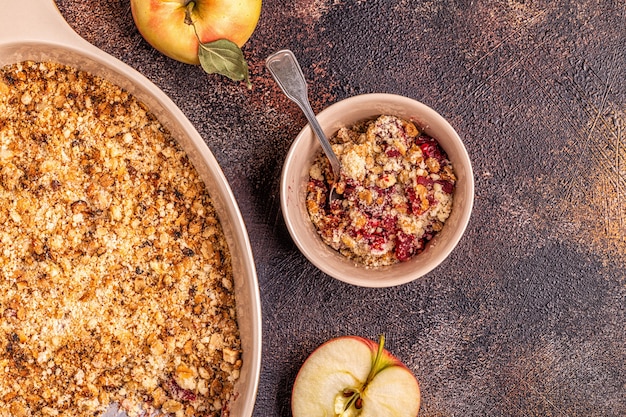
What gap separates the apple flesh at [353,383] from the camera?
1.36 meters

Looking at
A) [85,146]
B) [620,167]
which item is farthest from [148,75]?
[620,167]

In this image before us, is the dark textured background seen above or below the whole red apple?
below

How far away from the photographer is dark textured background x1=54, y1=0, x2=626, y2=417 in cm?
143

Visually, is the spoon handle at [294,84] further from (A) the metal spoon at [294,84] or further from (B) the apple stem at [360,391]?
(B) the apple stem at [360,391]

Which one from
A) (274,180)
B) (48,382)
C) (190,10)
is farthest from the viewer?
(274,180)

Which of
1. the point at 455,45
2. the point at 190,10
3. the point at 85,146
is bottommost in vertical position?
the point at 85,146

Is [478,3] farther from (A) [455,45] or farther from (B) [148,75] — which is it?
(B) [148,75]

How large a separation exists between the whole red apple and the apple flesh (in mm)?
652

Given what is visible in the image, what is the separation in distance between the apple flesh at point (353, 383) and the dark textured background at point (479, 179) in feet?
0.19

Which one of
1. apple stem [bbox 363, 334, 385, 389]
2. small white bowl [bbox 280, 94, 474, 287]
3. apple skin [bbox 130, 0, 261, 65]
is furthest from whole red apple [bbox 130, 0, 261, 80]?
apple stem [bbox 363, 334, 385, 389]

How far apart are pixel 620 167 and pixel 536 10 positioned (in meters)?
0.42

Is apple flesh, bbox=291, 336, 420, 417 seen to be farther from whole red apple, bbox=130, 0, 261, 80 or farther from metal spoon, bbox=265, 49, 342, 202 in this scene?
whole red apple, bbox=130, 0, 261, 80

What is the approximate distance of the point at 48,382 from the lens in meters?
1.34

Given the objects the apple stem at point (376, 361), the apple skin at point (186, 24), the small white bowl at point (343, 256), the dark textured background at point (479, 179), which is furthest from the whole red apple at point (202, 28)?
the apple stem at point (376, 361)
